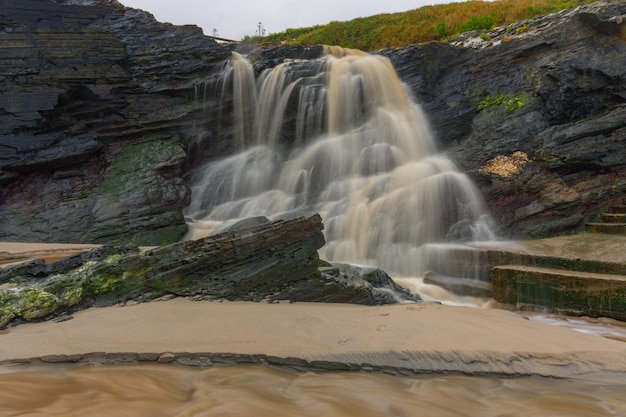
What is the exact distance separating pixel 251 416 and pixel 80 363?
1.51m

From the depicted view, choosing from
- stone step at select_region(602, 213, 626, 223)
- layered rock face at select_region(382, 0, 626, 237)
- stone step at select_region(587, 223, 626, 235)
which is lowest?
stone step at select_region(587, 223, 626, 235)

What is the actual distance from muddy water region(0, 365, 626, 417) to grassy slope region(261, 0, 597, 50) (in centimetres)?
2081

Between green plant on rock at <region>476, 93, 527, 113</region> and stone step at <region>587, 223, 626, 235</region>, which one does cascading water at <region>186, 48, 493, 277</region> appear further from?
stone step at <region>587, 223, 626, 235</region>

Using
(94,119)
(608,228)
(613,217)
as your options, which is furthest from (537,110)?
(94,119)

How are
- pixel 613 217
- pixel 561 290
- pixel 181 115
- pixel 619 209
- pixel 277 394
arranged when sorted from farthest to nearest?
pixel 181 115 → pixel 619 209 → pixel 613 217 → pixel 561 290 → pixel 277 394

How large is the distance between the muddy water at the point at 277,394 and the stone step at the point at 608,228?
6649mm

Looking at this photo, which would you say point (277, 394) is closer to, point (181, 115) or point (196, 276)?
point (196, 276)

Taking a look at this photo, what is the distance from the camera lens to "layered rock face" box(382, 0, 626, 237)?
9656mm

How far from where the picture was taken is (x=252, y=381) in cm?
283

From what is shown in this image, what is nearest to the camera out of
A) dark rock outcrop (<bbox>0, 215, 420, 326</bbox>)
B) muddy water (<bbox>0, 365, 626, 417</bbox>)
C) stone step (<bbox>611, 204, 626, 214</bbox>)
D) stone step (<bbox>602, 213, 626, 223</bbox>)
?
muddy water (<bbox>0, 365, 626, 417</bbox>)

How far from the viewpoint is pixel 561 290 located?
632cm

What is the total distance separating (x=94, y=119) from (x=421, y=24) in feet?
61.1

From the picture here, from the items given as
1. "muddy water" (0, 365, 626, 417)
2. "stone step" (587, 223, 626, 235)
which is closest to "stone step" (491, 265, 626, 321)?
"stone step" (587, 223, 626, 235)

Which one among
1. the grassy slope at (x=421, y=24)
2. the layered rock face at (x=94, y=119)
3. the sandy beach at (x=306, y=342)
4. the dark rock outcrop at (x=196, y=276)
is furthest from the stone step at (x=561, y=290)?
the grassy slope at (x=421, y=24)
